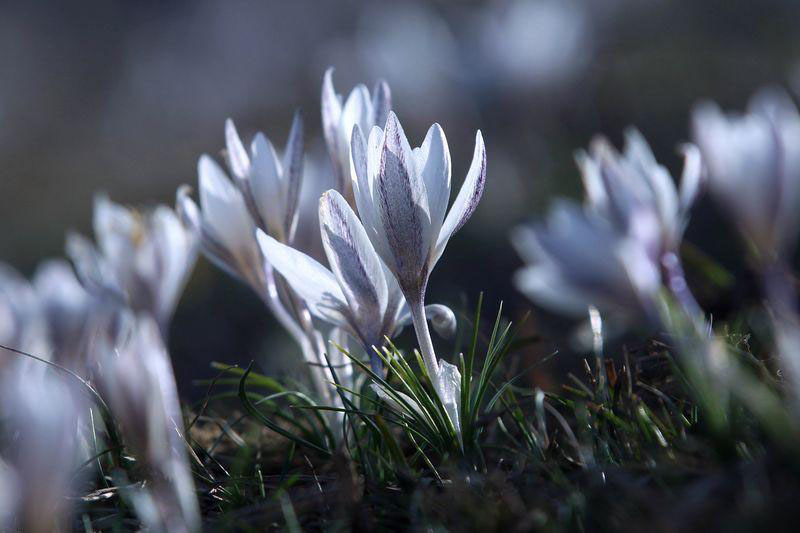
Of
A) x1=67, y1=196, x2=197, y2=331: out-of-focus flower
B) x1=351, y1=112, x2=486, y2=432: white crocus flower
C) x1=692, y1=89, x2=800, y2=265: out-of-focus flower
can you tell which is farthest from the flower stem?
x1=67, y1=196, x2=197, y2=331: out-of-focus flower

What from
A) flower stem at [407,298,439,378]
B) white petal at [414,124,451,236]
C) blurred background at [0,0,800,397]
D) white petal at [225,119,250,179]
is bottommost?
flower stem at [407,298,439,378]

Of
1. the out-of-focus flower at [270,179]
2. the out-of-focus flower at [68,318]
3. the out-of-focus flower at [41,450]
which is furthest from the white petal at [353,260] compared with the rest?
the out-of-focus flower at [68,318]

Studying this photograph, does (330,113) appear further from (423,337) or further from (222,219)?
(423,337)

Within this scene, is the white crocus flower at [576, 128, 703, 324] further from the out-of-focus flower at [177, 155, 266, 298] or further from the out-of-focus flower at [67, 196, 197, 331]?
the out-of-focus flower at [67, 196, 197, 331]

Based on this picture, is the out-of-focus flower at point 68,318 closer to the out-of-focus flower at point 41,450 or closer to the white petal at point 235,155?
the white petal at point 235,155

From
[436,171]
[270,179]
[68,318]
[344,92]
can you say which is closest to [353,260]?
[436,171]
